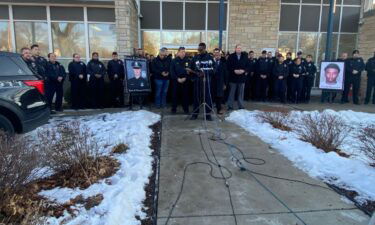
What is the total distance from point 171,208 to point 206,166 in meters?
1.46

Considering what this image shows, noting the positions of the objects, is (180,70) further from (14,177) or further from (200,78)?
(14,177)

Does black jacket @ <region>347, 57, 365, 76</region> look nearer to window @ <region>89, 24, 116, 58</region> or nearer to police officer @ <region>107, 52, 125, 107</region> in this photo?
police officer @ <region>107, 52, 125, 107</region>

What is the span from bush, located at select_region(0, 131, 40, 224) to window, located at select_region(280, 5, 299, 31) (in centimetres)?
1333

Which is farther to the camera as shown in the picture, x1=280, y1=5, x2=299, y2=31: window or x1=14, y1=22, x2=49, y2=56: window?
x1=280, y1=5, x2=299, y2=31: window

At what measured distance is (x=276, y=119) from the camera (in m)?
7.70

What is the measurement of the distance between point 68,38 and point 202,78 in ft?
23.1

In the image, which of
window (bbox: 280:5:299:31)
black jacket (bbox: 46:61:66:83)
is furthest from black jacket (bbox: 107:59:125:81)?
window (bbox: 280:5:299:31)

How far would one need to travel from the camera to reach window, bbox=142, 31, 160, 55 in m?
13.9

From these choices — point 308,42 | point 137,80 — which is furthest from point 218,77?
point 308,42

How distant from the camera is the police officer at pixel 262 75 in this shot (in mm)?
11492

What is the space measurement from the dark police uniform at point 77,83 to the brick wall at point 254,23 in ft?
22.3

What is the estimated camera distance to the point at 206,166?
510 centimetres

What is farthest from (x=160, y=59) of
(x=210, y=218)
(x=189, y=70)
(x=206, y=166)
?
(x=210, y=218)

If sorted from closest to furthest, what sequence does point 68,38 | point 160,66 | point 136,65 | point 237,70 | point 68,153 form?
point 68,153 → point 237,70 → point 136,65 → point 160,66 → point 68,38
